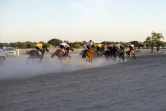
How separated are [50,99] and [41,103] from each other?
1.97 feet

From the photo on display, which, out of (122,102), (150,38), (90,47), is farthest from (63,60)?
(150,38)

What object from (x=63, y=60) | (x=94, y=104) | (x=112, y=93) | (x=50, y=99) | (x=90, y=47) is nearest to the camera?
(x=94, y=104)

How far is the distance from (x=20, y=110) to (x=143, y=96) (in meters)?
3.82

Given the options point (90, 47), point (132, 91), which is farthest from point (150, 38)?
point (132, 91)

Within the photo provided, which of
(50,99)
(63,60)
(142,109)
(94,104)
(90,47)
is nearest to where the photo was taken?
(142,109)

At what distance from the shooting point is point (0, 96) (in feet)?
34.9

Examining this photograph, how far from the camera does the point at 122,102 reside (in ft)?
29.5

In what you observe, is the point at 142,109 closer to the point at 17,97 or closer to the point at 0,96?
the point at 17,97

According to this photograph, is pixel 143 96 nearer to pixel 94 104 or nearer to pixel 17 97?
pixel 94 104

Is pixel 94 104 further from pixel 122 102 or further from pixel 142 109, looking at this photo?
pixel 142 109

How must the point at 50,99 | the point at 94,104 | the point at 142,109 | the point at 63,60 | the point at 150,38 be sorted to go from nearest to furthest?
the point at 142,109 → the point at 94,104 → the point at 50,99 → the point at 63,60 → the point at 150,38

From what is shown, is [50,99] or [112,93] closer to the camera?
[50,99]

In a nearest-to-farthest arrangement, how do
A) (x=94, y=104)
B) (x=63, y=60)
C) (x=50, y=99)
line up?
(x=94, y=104) < (x=50, y=99) < (x=63, y=60)

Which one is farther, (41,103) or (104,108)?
(41,103)
